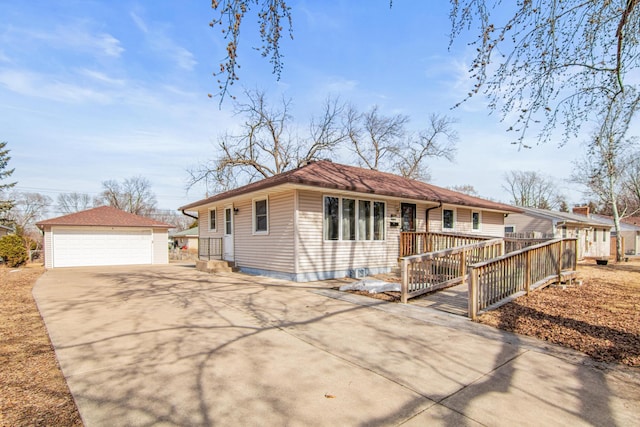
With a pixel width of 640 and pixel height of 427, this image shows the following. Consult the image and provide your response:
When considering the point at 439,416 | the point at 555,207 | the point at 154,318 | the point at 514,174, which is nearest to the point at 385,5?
the point at 439,416

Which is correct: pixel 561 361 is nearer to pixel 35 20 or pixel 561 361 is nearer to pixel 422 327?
pixel 422 327

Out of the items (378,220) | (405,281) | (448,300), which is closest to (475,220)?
(378,220)

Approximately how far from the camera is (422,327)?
519cm

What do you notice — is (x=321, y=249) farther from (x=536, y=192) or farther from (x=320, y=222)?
(x=536, y=192)

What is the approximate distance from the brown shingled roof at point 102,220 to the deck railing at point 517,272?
56.4 ft

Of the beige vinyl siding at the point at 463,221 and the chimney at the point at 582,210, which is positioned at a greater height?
the chimney at the point at 582,210

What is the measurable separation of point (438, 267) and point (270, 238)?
5.08 m

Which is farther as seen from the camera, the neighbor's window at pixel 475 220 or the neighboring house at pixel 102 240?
the neighboring house at pixel 102 240

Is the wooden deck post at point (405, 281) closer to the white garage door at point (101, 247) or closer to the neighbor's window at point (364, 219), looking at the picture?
the neighbor's window at point (364, 219)

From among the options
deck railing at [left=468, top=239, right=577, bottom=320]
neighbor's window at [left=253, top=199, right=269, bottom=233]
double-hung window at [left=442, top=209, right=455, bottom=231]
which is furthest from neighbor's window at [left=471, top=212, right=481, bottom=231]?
neighbor's window at [left=253, top=199, right=269, bottom=233]

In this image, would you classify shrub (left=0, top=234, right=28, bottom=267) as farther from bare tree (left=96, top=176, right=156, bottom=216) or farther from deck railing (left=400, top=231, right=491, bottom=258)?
bare tree (left=96, top=176, right=156, bottom=216)

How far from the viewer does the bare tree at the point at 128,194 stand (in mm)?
47156

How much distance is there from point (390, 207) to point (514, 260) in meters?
5.15

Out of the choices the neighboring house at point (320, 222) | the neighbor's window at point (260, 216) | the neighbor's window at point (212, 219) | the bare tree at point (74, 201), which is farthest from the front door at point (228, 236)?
the bare tree at point (74, 201)
